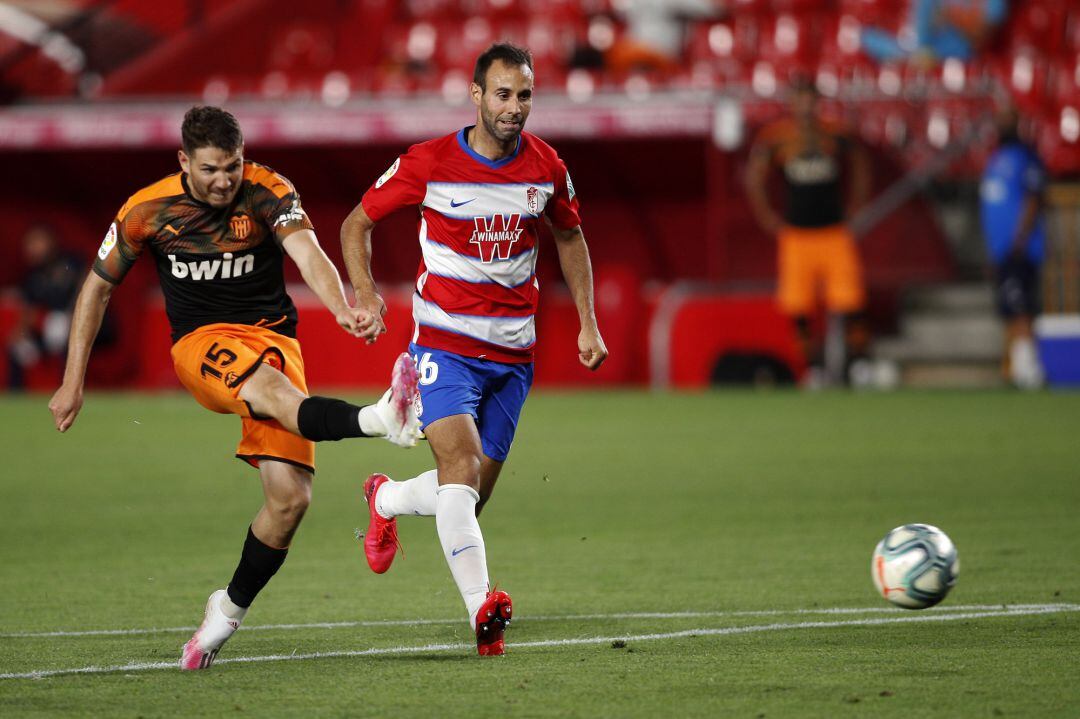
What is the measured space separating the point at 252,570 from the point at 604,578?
2.20 m

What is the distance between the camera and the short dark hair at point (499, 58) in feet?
20.4

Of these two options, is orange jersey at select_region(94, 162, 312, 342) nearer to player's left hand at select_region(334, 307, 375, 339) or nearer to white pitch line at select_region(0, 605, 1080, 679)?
player's left hand at select_region(334, 307, 375, 339)

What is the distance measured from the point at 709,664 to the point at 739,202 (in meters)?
13.7

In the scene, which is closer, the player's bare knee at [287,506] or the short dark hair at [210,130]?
the short dark hair at [210,130]

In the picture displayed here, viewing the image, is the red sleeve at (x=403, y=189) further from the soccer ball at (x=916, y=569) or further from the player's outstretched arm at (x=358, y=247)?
the soccer ball at (x=916, y=569)

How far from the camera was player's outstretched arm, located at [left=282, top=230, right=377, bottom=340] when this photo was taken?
5789 millimetres

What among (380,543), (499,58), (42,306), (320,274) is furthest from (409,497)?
(42,306)

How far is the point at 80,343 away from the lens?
6203 millimetres

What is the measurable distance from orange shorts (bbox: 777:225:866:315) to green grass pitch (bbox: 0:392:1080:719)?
2395 millimetres

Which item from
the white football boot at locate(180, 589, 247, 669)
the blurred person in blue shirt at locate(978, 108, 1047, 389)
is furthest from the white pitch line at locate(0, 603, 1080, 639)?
the blurred person in blue shirt at locate(978, 108, 1047, 389)

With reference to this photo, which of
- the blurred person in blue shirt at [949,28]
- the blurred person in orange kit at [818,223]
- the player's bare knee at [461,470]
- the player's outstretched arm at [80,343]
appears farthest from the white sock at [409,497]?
the blurred person in blue shirt at [949,28]

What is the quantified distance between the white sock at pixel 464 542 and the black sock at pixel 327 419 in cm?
47

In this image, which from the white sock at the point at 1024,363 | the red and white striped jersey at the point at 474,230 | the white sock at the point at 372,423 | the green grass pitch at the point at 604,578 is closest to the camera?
the green grass pitch at the point at 604,578

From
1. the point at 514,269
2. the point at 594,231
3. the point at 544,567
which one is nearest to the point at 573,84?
the point at 594,231
